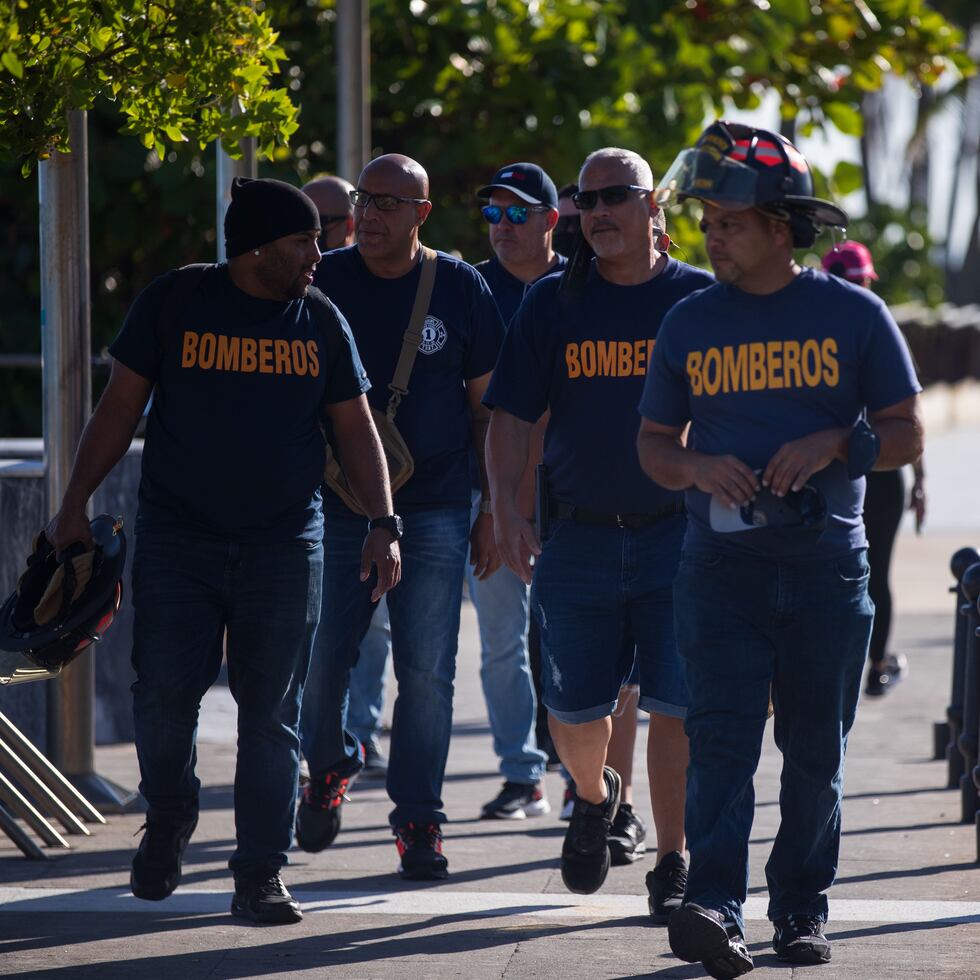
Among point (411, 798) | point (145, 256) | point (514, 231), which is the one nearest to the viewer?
point (411, 798)

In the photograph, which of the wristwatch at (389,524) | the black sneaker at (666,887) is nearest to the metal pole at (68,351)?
the wristwatch at (389,524)

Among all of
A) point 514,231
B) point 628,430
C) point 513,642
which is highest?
point 514,231

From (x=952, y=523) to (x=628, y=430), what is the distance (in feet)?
38.0

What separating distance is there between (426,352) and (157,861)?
1.68m

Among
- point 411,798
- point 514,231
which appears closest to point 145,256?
point 514,231

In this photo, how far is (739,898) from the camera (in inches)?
184

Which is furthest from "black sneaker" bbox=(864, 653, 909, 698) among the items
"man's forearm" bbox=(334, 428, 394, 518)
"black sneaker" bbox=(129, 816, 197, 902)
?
"black sneaker" bbox=(129, 816, 197, 902)

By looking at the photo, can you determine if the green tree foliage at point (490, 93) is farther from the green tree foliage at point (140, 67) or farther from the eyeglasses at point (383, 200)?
the green tree foliage at point (140, 67)

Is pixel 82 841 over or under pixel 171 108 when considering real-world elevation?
under

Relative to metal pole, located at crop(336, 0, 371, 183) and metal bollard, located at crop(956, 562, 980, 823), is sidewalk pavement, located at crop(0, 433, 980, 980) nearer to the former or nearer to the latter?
metal bollard, located at crop(956, 562, 980, 823)

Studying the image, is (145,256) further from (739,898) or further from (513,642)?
(739,898)

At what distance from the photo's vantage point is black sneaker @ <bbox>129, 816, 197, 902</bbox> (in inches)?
204

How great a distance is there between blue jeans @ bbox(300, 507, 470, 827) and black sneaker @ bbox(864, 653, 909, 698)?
3.76 meters

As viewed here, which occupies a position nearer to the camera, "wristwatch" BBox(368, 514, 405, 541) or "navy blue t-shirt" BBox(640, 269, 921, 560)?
"navy blue t-shirt" BBox(640, 269, 921, 560)
